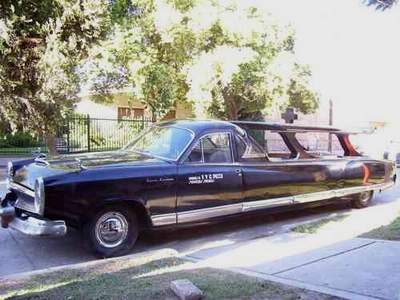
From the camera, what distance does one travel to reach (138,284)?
4.94 m

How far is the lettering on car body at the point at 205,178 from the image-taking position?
7368 millimetres

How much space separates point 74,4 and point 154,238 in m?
11.3

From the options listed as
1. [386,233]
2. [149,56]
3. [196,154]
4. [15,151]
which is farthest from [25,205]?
[15,151]

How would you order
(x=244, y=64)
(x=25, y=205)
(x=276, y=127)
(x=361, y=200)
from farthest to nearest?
1. (x=244, y=64)
2. (x=361, y=200)
3. (x=276, y=127)
4. (x=25, y=205)

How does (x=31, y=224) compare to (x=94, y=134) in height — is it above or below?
below

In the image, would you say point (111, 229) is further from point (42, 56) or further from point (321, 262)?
point (42, 56)

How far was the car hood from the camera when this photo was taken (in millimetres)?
6598

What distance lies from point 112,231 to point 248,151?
8.28 ft

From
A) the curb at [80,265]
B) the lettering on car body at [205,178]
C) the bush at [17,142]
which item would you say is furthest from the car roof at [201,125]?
the bush at [17,142]

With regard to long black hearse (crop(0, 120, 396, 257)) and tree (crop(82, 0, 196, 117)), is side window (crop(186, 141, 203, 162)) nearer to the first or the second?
long black hearse (crop(0, 120, 396, 257))

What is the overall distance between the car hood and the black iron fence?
1504 centimetres

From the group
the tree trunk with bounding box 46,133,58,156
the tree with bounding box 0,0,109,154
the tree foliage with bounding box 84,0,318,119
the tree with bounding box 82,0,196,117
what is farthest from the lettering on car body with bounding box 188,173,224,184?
the tree foliage with bounding box 84,0,318,119

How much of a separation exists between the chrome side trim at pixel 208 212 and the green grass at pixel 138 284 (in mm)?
1429

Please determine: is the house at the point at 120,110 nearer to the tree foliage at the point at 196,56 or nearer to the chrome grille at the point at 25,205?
the tree foliage at the point at 196,56
